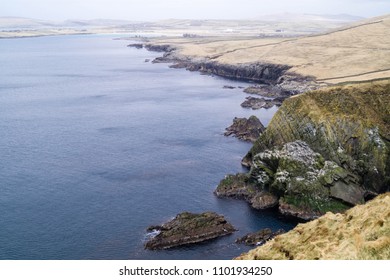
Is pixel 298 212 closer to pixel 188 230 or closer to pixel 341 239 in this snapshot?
pixel 188 230

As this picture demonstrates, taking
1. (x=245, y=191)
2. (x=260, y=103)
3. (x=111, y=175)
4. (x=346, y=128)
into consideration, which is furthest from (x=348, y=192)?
(x=260, y=103)

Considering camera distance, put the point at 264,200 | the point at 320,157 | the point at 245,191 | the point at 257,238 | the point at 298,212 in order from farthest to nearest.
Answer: the point at 245,191 < the point at 320,157 < the point at 264,200 < the point at 298,212 < the point at 257,238

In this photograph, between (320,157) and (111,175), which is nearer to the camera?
(320,157)

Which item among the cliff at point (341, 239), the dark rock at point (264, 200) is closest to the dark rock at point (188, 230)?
the dark rock at point (264, 200)

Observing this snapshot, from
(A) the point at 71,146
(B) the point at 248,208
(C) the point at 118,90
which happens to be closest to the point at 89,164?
(A) the point at 71,146

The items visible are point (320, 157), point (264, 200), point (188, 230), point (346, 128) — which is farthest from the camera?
point (346, 128)

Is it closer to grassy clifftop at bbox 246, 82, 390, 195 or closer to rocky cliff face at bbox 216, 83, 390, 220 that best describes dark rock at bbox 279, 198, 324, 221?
rocky cliff face at bbox 216, 83, 390, 220
